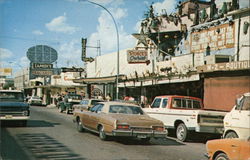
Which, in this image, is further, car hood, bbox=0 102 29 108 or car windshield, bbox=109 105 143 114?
car hood, bbox=0 102 29 108

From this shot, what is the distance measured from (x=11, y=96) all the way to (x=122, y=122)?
8.23 meters

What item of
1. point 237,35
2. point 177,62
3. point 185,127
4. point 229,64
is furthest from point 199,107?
point 177,62

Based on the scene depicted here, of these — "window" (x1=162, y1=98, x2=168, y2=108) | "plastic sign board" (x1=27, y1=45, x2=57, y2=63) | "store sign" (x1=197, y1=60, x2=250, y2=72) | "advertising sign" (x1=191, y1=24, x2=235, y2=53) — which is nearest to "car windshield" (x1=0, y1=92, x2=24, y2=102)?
"window" (x1=162, y1=98, x2=168, y2=108)

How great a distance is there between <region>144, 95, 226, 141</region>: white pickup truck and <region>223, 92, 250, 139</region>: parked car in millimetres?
1604

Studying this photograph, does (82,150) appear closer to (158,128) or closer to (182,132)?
(158,128)

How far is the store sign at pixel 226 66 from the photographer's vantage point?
15.0 meters

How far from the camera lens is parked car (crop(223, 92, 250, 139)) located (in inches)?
383

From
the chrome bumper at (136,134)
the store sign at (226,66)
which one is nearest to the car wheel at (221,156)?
the chrome bumper at (136,134)

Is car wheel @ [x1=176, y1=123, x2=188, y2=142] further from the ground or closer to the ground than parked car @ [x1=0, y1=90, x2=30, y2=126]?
closer to the ground

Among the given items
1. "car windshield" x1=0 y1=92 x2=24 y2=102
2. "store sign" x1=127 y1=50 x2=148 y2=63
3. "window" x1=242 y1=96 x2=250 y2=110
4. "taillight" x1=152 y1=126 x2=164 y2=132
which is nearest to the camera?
"window" x1=242 y1=96 x2=250 y2=110

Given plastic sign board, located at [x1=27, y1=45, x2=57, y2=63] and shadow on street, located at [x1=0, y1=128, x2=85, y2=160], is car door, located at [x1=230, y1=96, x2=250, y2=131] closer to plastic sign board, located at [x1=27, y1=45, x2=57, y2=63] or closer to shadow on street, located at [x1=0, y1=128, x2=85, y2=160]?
shadow on street, located at [x1=0, y1=128, x2=85, y2=160]

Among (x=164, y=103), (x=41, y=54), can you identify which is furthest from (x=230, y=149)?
(x=41, y=54)

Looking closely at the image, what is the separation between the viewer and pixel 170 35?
26234 millimetres

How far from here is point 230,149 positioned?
6199mm
